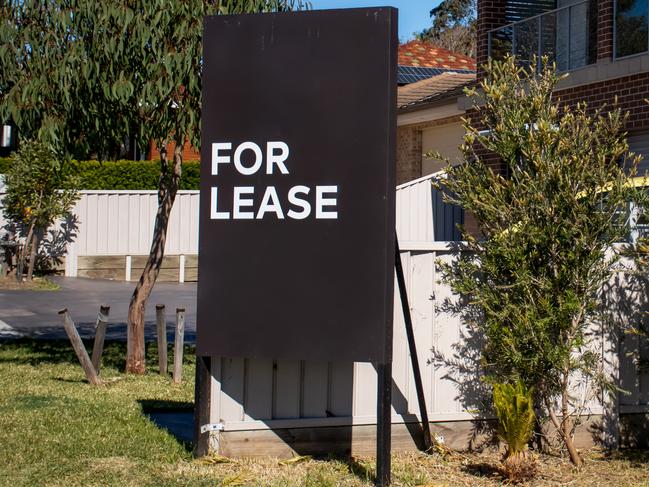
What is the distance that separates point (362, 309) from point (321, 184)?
78cm

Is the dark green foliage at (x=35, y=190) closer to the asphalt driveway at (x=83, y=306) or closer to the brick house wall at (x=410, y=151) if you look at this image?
the asphalt driveway at (x=83, y=306)

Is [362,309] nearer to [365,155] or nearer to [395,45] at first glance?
[365,155]

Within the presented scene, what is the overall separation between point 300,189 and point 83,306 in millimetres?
12392

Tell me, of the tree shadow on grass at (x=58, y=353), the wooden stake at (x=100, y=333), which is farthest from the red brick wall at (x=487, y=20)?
the wooden stake at (x=100, y=333)

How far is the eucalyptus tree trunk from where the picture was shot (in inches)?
404

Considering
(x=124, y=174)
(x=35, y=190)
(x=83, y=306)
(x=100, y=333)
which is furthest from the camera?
(x=124, y=174)

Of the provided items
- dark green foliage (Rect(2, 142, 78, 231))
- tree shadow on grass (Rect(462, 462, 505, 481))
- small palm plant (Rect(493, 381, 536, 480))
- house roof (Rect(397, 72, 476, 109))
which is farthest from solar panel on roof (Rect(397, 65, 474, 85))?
small palm plant (Rect(493, 381, 536, 480))

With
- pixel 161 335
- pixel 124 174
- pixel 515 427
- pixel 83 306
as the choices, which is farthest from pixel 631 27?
pixel 124 174

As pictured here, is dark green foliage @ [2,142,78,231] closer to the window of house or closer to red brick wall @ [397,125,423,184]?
red brick wall @ [397,125,423,184]

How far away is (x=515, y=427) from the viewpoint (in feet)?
19.3

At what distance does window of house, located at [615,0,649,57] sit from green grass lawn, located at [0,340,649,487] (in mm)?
7425

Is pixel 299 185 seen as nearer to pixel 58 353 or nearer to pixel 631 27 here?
pixel 58 353

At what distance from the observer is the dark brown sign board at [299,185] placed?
5906mm

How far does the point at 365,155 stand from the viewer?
19.4ft
